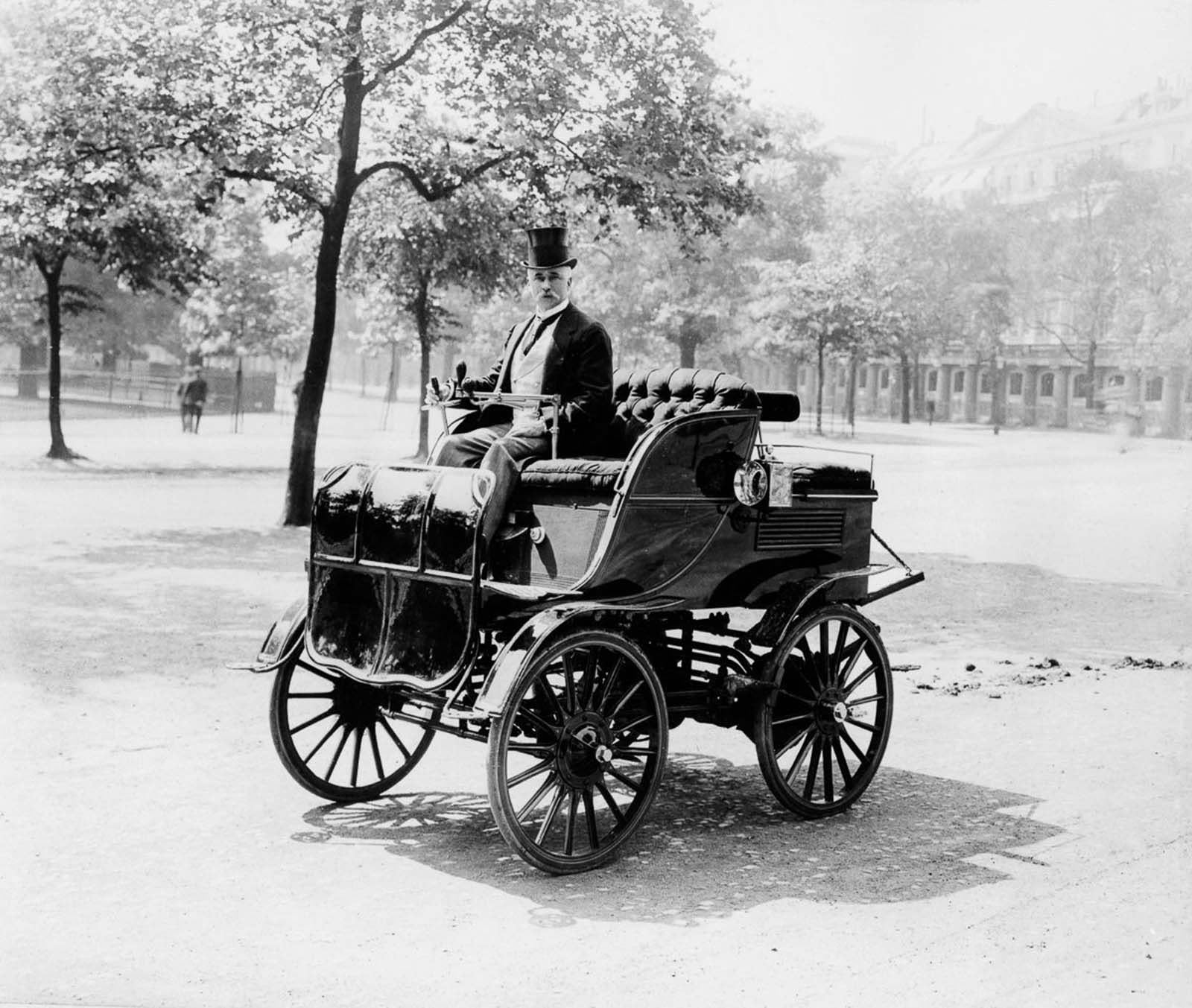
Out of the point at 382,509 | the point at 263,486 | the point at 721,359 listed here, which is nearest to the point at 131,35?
the point at 263,486

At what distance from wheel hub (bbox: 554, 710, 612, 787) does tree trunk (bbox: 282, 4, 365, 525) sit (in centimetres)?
1084

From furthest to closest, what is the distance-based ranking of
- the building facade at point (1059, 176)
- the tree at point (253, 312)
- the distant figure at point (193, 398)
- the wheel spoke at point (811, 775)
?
the tree at point (253, 312), the distant figure at point (193, 398), the building facade at point (1059, 176), the wheel spoke at point (811, 775)

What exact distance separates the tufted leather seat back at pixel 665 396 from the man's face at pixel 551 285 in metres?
0.46

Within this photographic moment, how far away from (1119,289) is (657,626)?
5.74 metres

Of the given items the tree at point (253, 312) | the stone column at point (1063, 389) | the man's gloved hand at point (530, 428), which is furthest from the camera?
the tree at point (253, 312)

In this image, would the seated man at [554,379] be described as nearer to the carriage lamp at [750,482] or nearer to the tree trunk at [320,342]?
the carriage lamp at [750,482]

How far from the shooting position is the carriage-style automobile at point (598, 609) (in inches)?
199

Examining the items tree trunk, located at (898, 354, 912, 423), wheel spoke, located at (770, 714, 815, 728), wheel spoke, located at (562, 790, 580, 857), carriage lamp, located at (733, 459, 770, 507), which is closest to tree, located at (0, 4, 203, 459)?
carriage lamp, located at (733, 459, 770, 507)

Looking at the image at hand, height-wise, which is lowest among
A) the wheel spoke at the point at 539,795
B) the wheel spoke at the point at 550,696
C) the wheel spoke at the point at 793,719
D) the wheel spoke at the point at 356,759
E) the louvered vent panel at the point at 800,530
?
the wheel spoke at the point at 356,759

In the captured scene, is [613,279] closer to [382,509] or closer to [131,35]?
[131,35]

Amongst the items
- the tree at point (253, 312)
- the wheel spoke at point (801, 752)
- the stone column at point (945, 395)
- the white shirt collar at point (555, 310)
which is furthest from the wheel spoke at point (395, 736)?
the tree at point (253, 312)

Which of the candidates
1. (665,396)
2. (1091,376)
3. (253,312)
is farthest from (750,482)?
(253,312)

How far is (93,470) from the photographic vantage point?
69.6 ft

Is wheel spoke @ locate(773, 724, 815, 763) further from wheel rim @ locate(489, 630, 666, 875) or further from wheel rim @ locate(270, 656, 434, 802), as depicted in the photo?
wheel rim @ locate(270, 656, 434, 802)
